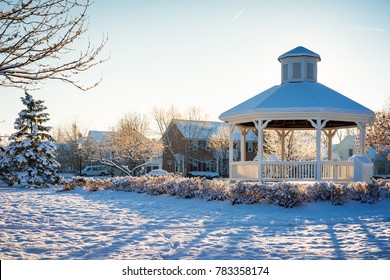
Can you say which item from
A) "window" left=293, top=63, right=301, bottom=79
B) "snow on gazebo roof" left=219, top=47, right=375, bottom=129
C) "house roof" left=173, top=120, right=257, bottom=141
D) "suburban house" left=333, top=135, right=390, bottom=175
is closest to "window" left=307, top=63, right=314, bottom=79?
"snow on gazebo roof" left=219, top=47, right=375, bottom=129

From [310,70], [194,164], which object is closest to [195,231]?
[310,70]

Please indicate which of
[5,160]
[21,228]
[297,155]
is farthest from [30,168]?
[297,155]

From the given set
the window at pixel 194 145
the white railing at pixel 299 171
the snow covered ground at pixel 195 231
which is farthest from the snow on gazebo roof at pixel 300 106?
the window at pixel 194 145

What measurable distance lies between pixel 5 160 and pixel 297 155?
22.7 metres

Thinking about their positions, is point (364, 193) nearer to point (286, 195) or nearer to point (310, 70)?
point (286, 195)

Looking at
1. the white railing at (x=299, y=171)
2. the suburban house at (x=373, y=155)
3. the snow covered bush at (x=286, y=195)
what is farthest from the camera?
the suburban house at (x=373, y=155)

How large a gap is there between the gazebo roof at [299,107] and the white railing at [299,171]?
1871 millimetres

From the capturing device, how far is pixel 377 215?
12570 mm

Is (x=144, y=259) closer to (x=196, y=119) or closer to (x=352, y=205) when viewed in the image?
(x=352, y=205)

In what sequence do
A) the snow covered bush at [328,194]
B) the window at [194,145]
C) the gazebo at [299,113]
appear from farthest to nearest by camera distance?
the window at [194,145], the gazebo at [299,113], the snow covered bush at [328,194]

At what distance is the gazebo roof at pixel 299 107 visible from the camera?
60.0 feet

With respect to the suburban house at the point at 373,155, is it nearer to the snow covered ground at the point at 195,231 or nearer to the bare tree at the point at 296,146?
the bare tree at the point at 296,146

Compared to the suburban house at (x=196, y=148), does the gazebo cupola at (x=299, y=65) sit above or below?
above

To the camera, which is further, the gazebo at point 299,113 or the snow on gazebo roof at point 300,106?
the gazebo at point 299,113
